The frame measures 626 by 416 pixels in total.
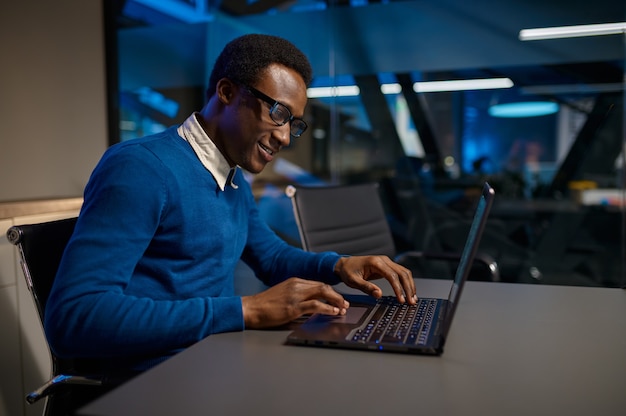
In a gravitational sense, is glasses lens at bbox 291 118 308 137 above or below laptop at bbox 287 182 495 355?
above

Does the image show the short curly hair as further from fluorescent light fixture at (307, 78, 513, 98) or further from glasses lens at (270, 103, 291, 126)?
fluorescent light fixture at (307, 78, 513, 98)

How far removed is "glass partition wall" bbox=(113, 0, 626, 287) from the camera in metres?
3.60

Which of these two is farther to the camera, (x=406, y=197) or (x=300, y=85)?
(x=406, y=197)

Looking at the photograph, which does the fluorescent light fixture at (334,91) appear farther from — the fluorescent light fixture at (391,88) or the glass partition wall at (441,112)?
the fluorescent light fixture at (391,88)

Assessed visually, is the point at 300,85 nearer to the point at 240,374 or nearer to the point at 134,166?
the point at 134,166

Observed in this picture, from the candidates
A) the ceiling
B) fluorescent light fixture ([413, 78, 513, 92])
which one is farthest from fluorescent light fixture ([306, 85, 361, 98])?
fluorescent light fixture ([413, 78, 513, 92])

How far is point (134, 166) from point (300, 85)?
19.7 inches

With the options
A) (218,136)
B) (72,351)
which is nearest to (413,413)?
(72,351)

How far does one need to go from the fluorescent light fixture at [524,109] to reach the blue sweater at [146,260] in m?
2.73

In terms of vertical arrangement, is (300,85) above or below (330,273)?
above

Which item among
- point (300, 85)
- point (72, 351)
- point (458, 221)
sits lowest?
point (458, 221)

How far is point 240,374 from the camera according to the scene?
0.91 m

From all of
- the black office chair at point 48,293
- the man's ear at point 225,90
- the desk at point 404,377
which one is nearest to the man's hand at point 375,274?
the desk at point 404,377

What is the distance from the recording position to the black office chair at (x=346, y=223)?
7.81ft
